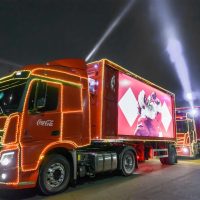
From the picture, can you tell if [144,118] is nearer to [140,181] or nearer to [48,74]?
[140,181]

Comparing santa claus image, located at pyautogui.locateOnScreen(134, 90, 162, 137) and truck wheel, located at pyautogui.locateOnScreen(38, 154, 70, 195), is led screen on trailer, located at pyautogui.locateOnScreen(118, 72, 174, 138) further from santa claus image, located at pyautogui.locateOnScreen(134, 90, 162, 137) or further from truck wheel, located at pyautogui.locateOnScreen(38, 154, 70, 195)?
truck wheel, located at pyautogui.locateOnScreen(38, 154, 70, 195)

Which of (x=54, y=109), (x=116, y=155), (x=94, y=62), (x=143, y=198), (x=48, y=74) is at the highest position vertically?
(x=94, y=62)

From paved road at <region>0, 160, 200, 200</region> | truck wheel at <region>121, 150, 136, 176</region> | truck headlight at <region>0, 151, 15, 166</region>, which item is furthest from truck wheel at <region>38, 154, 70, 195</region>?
truck wheel at <region>121, 150, 136, 176</region>

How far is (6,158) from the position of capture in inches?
256

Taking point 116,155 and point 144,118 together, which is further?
point 144,118

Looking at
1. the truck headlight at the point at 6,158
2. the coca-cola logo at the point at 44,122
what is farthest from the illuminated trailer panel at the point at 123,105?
the truck headlight at the point at 6,158

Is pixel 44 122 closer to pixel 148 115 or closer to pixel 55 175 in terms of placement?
pixel 55 175

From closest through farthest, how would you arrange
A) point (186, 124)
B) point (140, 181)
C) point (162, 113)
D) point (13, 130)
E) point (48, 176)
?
point (13, 130)
point (48, 176)
point (140, 181)
point (162, 113)
point (186, 124)

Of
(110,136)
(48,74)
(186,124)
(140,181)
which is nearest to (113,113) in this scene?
(110,136)

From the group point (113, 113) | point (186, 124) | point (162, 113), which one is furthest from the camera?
point (186, 124)

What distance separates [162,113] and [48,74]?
7564 millimetres

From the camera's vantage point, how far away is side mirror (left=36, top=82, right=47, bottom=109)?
6955 millimetres

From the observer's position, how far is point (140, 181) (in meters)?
9.25

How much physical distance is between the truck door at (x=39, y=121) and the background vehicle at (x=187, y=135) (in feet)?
37.8
